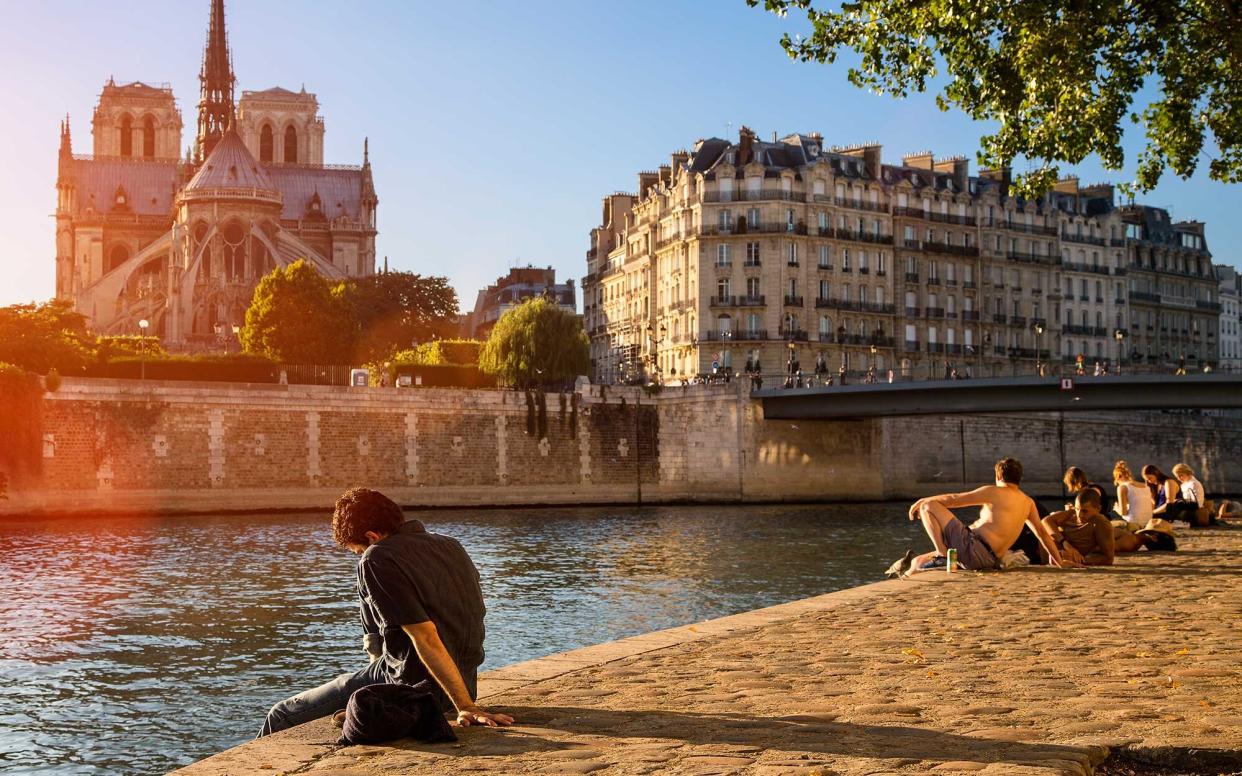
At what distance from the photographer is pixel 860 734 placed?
788cm

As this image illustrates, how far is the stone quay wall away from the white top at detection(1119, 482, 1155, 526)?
3659 cm

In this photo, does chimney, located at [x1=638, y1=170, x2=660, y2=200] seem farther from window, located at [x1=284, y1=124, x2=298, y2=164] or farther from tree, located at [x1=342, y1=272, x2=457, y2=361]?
window, located at [x1=284, y1=124, x2=298, y2=164]

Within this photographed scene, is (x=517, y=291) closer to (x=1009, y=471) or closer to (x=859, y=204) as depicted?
(x=859, y=204)

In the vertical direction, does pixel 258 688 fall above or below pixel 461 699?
below

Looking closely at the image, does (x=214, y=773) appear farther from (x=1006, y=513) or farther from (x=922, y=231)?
(x=922, y=231)

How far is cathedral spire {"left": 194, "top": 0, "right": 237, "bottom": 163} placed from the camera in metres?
125

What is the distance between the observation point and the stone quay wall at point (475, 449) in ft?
165

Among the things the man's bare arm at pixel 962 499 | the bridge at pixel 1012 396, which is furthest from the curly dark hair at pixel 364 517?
the bridge at pixel 1012 396

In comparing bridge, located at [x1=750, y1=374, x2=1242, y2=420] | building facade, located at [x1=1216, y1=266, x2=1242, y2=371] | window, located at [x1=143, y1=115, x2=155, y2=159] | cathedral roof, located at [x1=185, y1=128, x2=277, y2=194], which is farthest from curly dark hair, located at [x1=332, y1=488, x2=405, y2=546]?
window, located at [x1=143, y1=115, x2=155, y2=159]

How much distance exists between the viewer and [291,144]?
439ft

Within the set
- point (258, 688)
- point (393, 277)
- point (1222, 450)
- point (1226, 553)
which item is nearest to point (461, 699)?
point (258, 688)

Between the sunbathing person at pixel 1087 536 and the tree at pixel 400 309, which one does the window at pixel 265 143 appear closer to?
the tree at pixel 400 309

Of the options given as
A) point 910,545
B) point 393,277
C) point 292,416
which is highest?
point 393,277

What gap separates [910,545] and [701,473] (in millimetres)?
24752
